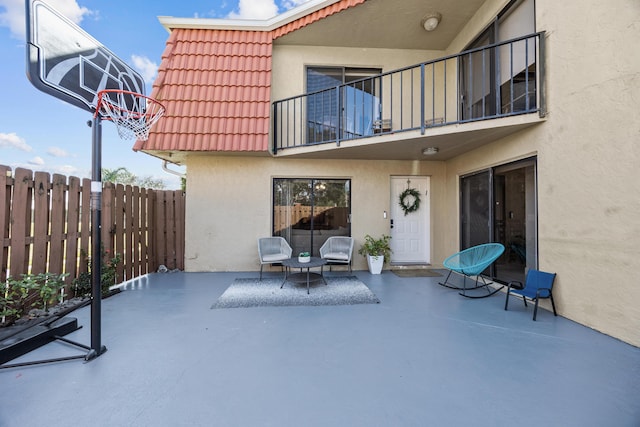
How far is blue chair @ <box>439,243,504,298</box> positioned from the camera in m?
4.18

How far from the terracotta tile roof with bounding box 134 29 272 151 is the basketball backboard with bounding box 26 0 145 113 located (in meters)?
2.39

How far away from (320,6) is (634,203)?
5967 mm

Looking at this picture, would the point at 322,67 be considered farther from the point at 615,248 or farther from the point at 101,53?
the point at 615,248

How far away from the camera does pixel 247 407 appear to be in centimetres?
181

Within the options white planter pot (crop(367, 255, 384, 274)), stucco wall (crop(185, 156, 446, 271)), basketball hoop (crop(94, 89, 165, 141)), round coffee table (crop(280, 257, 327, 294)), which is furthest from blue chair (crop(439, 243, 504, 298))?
basketball hoop (crop(94, 89, 165, 141))

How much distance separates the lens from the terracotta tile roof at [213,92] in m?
5.34

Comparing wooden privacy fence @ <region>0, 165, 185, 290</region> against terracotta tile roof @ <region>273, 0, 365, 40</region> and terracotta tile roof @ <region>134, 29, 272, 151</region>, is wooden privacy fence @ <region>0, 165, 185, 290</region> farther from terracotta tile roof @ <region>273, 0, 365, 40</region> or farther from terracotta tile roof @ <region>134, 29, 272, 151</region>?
terracotta tile roof @ <region>273, 0, 365, 40</region>

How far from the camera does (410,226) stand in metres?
6.50

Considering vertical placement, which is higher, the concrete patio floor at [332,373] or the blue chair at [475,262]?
the blue chair at [475,262]

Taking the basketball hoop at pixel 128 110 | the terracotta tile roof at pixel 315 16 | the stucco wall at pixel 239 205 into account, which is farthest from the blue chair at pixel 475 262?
the terracotta tile roof at pixel 315 16

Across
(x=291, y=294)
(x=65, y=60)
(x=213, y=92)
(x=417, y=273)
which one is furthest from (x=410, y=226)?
(x=65, y=60)

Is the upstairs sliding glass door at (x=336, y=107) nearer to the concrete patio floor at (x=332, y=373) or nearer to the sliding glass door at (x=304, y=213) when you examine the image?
the sliding glass door at (x=304, y=213)

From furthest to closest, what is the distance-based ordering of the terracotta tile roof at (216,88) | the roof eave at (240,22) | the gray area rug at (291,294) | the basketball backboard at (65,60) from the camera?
the roof eave at (240,22) → the terracotta tile roof at (216,88) → the gray area rug at (291,294) → the basketball backboard at (65,60)

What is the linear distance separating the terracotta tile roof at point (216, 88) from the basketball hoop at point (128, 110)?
2168 millimetres
